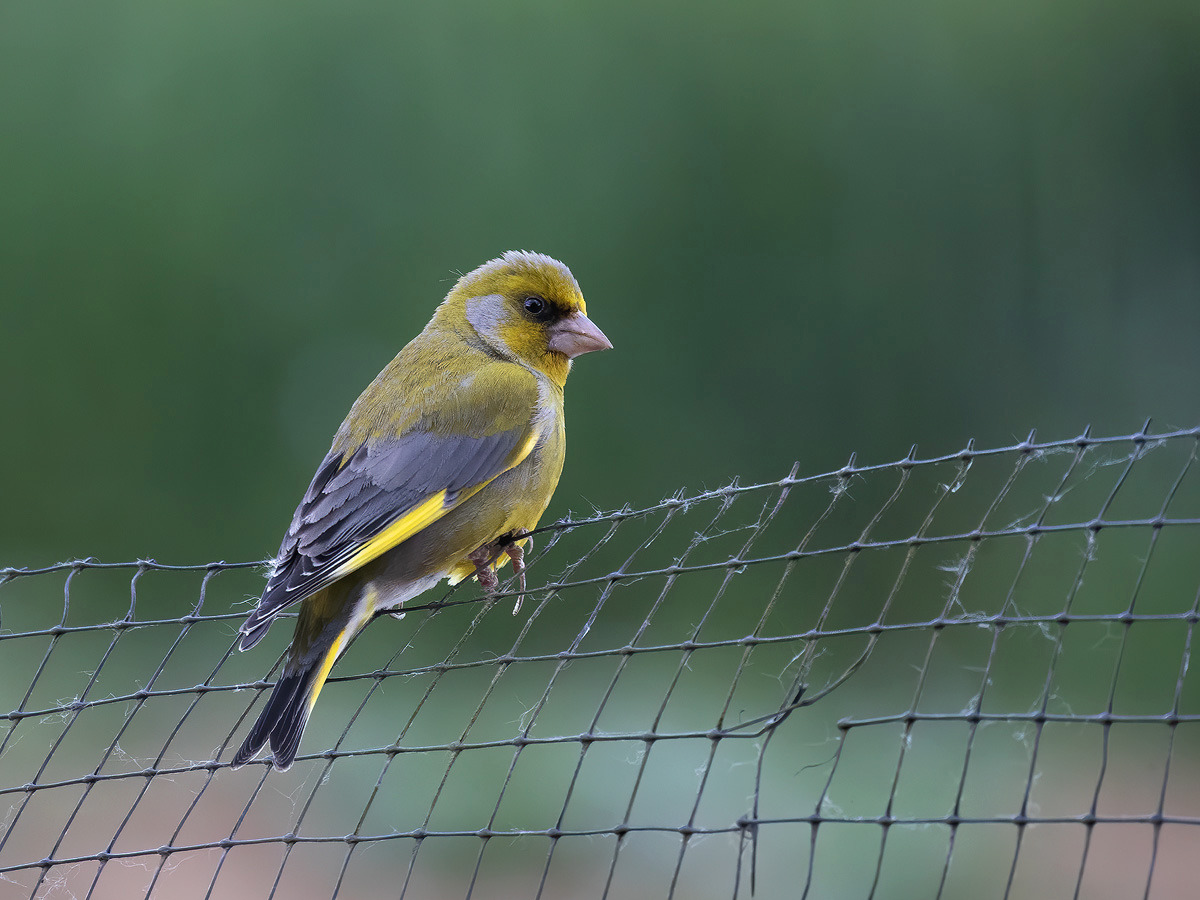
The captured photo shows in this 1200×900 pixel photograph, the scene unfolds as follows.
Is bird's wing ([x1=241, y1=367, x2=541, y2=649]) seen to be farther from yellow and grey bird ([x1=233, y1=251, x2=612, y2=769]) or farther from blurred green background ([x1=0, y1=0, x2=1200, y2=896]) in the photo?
blurred green background ([x1=0, y1=0, x2=1200, y2=896])

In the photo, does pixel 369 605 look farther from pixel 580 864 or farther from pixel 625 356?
pixel 625 356

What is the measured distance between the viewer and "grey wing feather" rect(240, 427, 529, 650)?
8.57 feet

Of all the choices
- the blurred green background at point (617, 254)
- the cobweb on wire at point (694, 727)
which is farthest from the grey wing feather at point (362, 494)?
the blurred green background at point (617, 254)

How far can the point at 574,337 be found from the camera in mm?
3441

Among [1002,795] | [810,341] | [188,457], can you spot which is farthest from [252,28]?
[1002,795]

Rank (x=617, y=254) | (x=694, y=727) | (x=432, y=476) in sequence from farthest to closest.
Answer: (x=617, y=254), (x=694, y=727), (x=432, y=476)

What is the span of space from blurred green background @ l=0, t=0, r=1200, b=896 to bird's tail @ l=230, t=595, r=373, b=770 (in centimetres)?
361

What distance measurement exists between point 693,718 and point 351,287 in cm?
314

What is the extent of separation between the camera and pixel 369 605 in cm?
288

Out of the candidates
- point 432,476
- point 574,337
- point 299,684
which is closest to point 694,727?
point 574,337

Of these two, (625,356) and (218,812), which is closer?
(218,812)

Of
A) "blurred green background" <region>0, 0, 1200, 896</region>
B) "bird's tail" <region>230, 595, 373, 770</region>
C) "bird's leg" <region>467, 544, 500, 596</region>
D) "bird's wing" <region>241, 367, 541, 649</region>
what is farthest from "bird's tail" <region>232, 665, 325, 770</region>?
"blurred green background" <region>0, 0, 1200, 896</region>

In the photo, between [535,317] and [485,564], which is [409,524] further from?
[535,317]

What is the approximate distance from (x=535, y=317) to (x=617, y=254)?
131 inches
